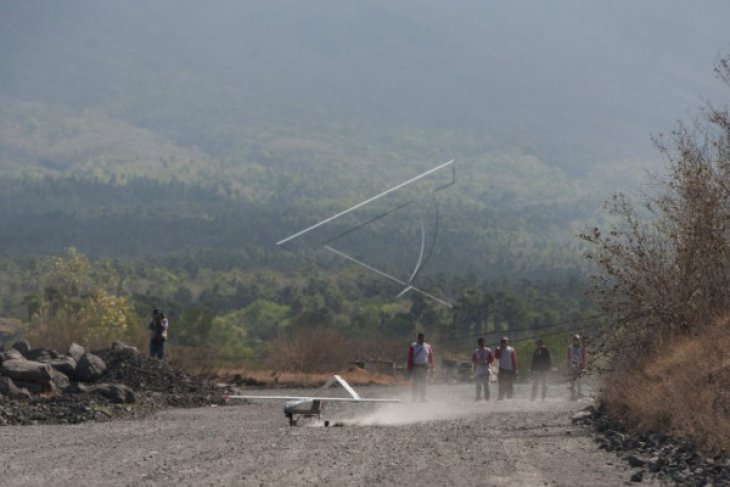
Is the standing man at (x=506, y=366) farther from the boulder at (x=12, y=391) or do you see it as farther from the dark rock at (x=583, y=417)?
the boulder at (x=12, y=391)

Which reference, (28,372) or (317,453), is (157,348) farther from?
(317,453)

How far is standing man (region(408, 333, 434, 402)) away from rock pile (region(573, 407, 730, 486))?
30.8 feet

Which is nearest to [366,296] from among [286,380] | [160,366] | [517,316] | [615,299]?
[517,316]

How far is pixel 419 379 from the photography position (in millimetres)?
30234

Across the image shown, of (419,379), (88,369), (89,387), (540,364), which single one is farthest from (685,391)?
(88,369)

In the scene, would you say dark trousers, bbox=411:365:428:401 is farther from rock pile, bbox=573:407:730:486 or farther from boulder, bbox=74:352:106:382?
rock pile, bbox=573:407:730:486

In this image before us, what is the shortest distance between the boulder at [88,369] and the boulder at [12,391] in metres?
3.85

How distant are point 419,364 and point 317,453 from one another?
12988 millimetres

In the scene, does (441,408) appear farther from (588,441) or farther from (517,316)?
(517,316)

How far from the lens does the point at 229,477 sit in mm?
14438

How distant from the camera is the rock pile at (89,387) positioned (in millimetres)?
26578

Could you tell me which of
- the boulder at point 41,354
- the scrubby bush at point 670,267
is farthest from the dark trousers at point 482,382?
the boulder at point 41,354

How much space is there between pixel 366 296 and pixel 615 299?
5756 inches

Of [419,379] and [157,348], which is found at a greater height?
[157,348]
